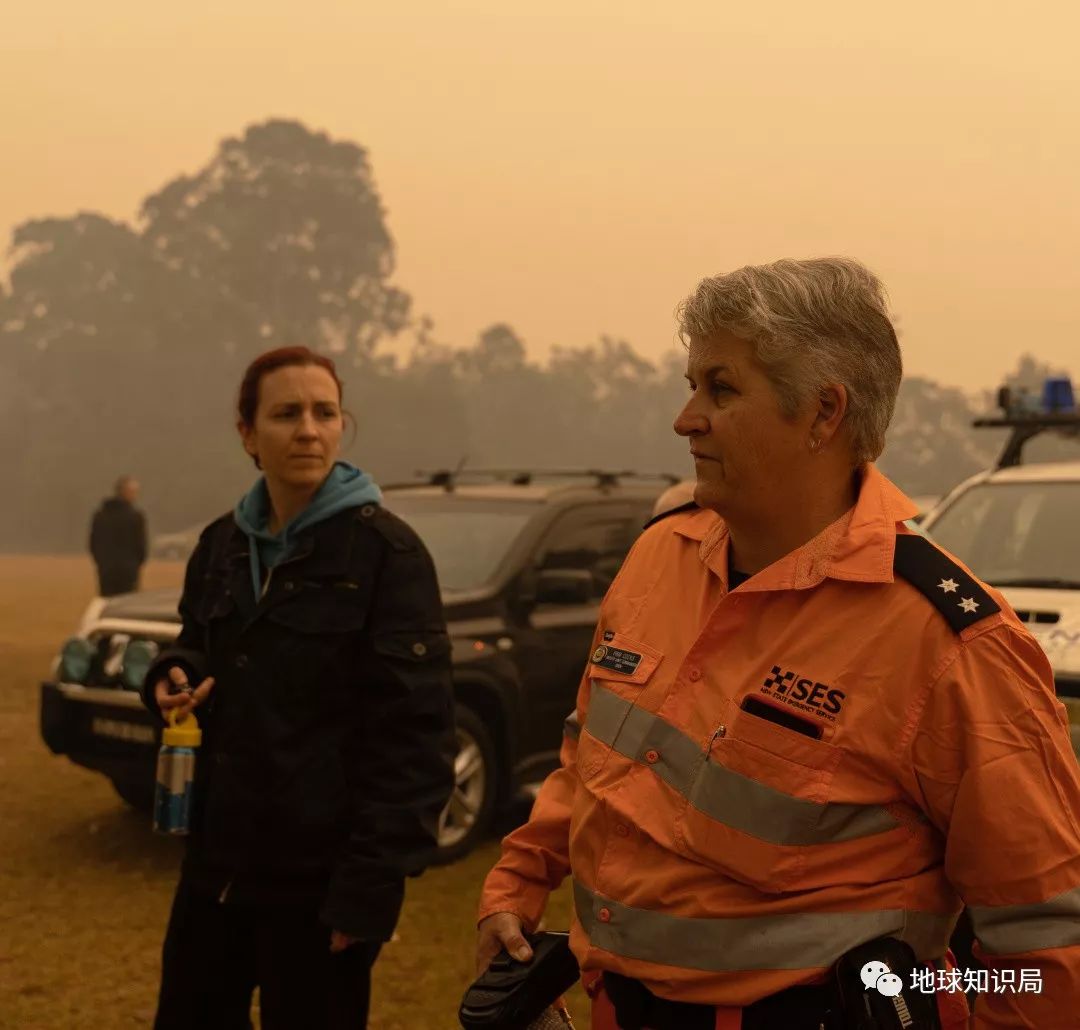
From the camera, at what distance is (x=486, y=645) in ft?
22.9

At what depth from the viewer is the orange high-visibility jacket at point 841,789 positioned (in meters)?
1.86

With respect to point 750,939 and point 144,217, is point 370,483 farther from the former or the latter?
point 144,217

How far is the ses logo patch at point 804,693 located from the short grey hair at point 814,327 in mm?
372

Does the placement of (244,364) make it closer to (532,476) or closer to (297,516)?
(532,476)

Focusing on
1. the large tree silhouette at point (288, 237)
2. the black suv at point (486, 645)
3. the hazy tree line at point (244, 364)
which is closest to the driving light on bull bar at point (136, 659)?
the black suv at point (486, 645)

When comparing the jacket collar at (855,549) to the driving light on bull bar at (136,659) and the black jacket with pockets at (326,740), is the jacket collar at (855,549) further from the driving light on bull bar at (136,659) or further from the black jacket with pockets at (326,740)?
the driving light on bull bar at (136,659)

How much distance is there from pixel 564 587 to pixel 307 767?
4137mm

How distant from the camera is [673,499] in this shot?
534cm

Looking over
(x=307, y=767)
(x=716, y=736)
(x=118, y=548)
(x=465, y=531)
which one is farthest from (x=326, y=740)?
(x=118, y=548)

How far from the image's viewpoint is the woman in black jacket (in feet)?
9.79

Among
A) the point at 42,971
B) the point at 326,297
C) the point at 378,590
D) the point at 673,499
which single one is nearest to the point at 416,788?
the point at 378,590

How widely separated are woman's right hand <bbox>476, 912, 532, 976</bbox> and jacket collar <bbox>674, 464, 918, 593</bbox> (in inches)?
25.9

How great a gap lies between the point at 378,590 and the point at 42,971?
2.99 metres

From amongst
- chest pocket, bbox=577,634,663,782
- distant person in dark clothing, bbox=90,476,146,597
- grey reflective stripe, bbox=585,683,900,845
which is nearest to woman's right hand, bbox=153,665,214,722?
chest pocket, bbox=577,634,663,782
